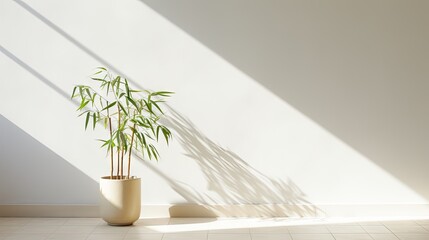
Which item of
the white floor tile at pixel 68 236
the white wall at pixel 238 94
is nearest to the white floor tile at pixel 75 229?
the white floor tile at pixel 68 236

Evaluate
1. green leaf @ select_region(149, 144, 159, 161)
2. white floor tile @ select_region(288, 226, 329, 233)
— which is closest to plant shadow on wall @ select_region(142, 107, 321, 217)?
green leaf @ select_region(149, 144, 159, 161)

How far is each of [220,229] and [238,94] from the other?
1197 mm

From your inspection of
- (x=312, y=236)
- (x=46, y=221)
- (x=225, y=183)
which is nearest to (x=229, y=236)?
(x=312, y=236)

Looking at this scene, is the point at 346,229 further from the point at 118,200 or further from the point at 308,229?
the point at 118,200

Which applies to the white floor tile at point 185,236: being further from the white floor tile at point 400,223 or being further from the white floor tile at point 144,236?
the white floor tile at point 400,223

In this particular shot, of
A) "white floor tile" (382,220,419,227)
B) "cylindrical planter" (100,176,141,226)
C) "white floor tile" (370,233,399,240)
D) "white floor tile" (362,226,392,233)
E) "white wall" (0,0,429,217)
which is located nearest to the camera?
"white floor tile" (370,233,399,240)

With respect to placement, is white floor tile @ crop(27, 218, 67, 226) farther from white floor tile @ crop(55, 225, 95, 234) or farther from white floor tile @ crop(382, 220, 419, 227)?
white floor tile @ crop(382, 220, 419, 227)

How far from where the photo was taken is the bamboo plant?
514 cm

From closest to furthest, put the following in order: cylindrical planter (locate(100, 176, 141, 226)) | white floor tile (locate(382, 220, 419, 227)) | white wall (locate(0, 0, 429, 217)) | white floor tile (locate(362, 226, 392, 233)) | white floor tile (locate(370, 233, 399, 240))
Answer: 1. white floor tile (locate(370, 233, 399, 240))
2. white floor tile (locate(362, 226, 392, 233))
3. cylindrical planter (locate(100, 176, 141, 226))
4. white floor tile (locate(382, 220, 419, 227))
5. white wall (locate(0, 0, 429, 217))

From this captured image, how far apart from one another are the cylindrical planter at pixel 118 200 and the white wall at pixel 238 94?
415 mm

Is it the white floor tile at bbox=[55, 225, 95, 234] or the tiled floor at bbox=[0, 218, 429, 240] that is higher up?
the tiled floor at bbox=[0, 218, 429, 240]

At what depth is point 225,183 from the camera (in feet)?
17.8

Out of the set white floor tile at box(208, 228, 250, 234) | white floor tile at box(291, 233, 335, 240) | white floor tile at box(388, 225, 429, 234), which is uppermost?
white floor tile at box(388, 225, 429, 234)

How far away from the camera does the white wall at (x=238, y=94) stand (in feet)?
17.6
